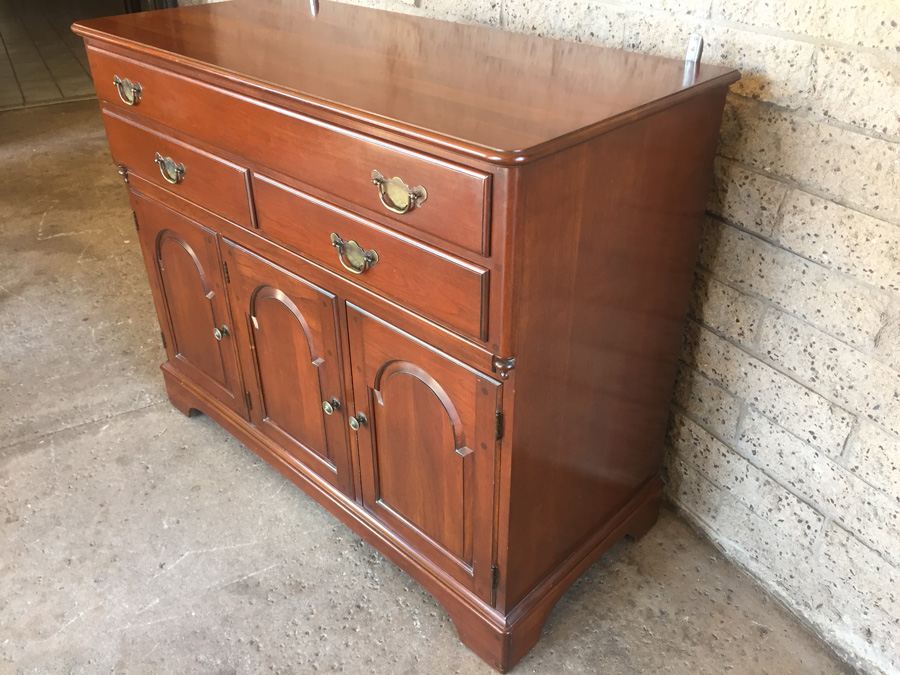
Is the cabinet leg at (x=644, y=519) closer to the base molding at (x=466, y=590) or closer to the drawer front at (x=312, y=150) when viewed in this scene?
the base molding at (x=466, y=590)

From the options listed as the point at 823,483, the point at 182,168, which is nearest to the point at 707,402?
the point at 823,483

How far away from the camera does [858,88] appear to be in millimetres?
1166

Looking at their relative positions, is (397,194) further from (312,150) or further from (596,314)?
(596,314)

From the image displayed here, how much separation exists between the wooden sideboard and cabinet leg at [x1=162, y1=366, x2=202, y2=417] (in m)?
0.32

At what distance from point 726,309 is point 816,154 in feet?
1.14

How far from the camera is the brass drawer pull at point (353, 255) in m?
1.22

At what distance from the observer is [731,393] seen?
5.07 feet

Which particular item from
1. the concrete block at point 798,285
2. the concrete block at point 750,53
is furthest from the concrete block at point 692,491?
the concrete block at point 750,53

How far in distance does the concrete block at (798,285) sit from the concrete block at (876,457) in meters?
0.16

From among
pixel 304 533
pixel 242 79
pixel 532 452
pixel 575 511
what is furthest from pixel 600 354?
pixel 304 533

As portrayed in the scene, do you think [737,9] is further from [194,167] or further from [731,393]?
[194,167]

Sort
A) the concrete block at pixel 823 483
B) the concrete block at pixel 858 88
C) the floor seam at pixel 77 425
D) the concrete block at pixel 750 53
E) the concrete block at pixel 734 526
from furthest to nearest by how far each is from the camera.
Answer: the floor seam at pixel 77 425
the concrete block at pixel 734 526
the concrete block at pixel 823 483
the concrete block at pixel 750 53
the concrete block at pixel 858 88

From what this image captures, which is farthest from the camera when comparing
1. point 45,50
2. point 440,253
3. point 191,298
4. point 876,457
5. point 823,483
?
point 45,50

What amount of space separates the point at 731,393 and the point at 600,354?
0.42 meters
